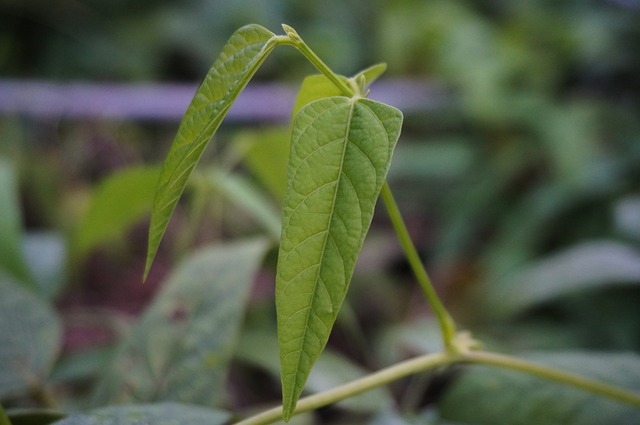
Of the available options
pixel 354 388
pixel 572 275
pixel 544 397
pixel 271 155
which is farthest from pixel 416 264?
pixel 572 275

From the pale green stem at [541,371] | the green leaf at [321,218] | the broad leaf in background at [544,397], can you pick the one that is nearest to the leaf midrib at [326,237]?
the green leaf at [321,218]

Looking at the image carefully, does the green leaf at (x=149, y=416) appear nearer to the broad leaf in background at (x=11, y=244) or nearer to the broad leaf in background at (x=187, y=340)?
the broad leaf in background at (x=187, y=340)

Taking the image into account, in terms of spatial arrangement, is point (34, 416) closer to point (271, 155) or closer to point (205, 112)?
point (205, 112)

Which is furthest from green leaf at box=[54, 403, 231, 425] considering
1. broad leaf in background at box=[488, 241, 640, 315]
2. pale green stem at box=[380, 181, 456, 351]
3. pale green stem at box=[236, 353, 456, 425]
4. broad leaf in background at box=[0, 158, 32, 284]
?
broad leaf in background at box=[488, 241, 640, 315]

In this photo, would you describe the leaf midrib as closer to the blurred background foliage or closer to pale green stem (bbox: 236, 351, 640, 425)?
pale green stem (bbox: 236, 351, 640, 425)

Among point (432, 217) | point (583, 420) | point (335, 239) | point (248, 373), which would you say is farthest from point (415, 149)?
point (335, 239)
